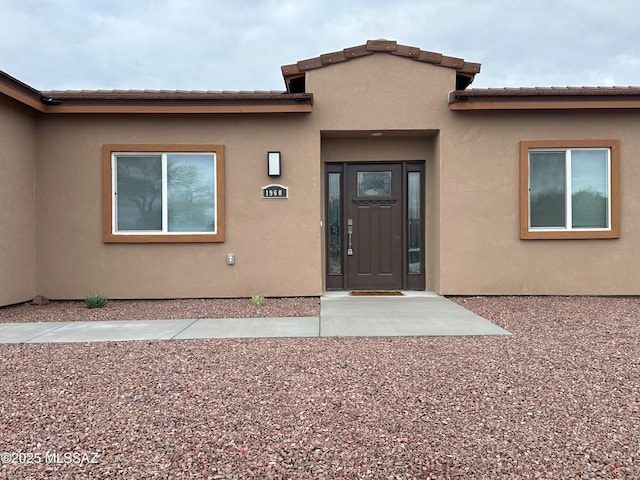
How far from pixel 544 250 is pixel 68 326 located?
7.82 meters

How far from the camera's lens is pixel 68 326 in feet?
19.6

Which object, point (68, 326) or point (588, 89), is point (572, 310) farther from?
point (68, 326)

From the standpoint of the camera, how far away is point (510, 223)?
8.05 m

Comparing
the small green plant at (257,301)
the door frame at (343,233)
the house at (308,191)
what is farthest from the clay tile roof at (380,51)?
the small green plant at (257,301)

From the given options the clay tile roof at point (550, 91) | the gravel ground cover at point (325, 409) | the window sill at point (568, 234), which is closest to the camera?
the gravel ground cover at point (325, 409)

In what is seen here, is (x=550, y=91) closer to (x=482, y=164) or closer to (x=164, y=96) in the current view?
(x=482, y=164)

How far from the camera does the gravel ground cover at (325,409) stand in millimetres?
2420

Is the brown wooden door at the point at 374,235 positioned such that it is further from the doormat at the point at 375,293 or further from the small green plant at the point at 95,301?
the small green plant at the point at 95,301

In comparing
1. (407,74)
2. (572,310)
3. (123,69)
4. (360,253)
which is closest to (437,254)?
(360,253)

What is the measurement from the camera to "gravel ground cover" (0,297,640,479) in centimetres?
242

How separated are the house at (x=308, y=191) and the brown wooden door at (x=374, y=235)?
928mm

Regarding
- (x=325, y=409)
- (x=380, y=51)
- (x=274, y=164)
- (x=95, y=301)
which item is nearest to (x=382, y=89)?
(x=380, y=51)

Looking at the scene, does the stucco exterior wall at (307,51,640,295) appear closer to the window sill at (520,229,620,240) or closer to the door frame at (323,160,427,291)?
the window sill at (520,229,620,240)

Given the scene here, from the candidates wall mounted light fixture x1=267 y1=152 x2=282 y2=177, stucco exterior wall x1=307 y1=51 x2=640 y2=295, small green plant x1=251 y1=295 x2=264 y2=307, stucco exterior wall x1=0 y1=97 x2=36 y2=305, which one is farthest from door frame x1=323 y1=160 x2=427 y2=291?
stucco exterior wall x1=0 y1=97 x2=36 y2=305
